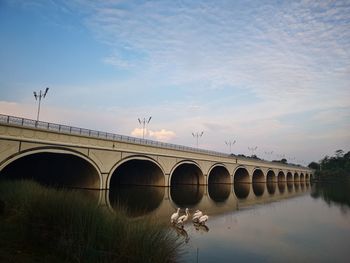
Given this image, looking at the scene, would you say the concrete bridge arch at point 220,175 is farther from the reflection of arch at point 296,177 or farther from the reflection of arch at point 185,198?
the reflection of arch at point 296,177

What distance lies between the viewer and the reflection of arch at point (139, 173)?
150ft

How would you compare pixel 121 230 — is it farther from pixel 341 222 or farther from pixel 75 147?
pixel 75 147

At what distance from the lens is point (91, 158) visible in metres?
32.6

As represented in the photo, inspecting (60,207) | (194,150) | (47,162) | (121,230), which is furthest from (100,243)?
(194,150)

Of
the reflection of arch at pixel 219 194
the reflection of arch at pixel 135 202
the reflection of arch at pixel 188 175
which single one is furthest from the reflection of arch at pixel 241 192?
the reflection of arch at pixel 135 202

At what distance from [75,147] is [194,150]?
25.5m

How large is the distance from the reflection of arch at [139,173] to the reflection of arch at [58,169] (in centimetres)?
757

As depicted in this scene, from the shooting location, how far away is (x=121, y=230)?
918 cm

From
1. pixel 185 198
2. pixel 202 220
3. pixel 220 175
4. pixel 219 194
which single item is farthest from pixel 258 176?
pixel 202 220

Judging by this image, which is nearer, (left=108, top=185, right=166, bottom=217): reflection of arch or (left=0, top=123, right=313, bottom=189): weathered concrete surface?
(left=108, top=185, right=166, bottom=217): reflection of arch

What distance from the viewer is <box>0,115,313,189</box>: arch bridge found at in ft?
84.9

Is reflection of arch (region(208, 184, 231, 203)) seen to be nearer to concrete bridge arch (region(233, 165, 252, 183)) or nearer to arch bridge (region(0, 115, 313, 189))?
arch bridge (region(0, 115, 313, 189))

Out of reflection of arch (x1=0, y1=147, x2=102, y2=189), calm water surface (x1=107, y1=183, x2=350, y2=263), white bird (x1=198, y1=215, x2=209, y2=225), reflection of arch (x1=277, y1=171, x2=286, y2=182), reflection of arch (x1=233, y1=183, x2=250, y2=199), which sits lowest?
calm water surface (x1=107, y1=183, x2=350, y2=263)

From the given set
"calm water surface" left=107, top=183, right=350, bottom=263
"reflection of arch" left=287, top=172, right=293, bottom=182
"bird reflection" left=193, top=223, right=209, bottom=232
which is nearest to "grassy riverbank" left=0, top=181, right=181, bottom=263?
"calm water surface" left=107, top=183, right=350, bottom=263
